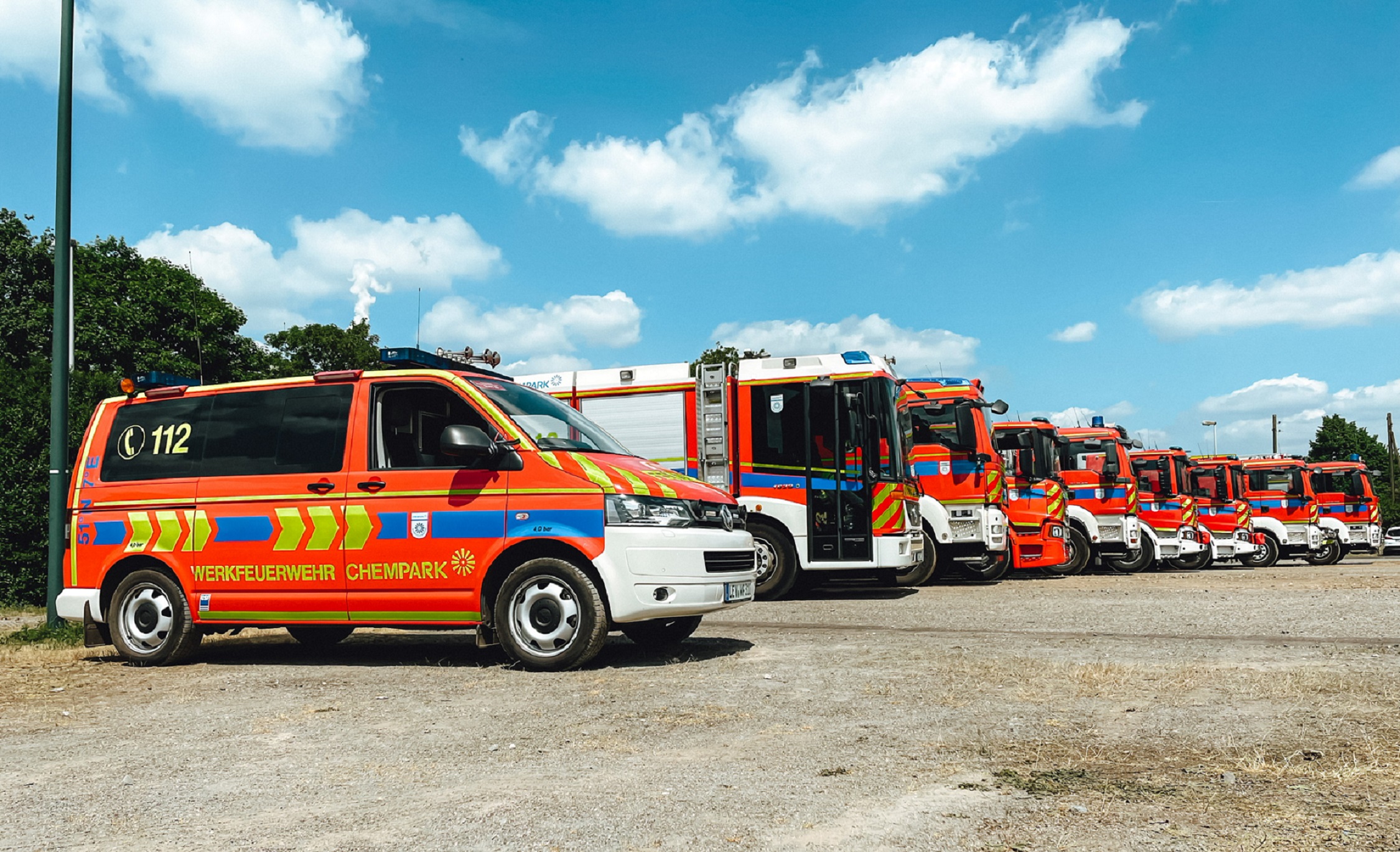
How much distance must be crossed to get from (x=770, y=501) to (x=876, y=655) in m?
→ 5.59

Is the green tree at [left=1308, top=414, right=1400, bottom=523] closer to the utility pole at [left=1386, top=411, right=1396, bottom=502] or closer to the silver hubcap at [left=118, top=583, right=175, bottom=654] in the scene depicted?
the utility pole at [left=1386, top=411, right=1396, bottom=502]

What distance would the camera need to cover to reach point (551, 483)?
7.86 m

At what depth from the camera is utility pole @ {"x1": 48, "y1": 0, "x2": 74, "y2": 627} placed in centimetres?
1048

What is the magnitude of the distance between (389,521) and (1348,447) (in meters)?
69.9

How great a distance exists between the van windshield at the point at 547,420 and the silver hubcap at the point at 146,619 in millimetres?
3099

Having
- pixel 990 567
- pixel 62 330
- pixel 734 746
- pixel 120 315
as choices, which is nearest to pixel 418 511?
pixel 734 746

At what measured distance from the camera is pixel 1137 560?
2248cm

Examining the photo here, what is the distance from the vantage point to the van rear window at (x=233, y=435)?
28.1ft

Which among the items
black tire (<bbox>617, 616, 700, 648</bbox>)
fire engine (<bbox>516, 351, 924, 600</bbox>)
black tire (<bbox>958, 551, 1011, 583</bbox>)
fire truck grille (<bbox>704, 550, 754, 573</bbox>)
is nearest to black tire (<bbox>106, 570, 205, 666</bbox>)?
black tire (<bbox>617, 616, 700, 648</bbox>)

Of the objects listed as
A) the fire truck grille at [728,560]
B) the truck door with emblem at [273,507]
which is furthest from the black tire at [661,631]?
the truck door with emblem at [273,507]

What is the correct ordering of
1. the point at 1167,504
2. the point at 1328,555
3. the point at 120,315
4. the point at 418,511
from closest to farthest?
1. the point at 418,511
2. the point at 1167,504
3. the point at 1328,555
4. the point at 120,315

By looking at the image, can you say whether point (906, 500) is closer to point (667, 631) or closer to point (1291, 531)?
point (667, 631)

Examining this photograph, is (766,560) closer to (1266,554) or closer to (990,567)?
(990,567)

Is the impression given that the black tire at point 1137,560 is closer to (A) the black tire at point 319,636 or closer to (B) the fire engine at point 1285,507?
(B) the fire engine at point 1285,507
